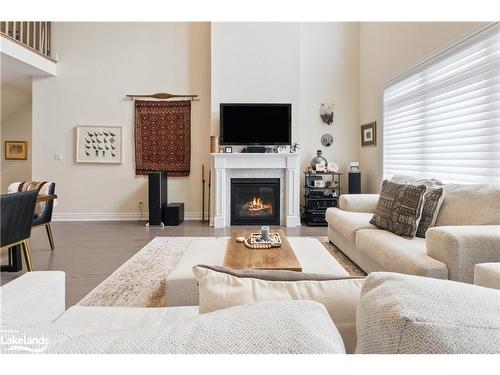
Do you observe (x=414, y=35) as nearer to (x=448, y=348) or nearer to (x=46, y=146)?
(x=448, y=348)

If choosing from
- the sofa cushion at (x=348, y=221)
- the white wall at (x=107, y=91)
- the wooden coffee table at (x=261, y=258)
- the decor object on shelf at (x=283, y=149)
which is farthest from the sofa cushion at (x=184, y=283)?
the white wall at (x=107, y=91)

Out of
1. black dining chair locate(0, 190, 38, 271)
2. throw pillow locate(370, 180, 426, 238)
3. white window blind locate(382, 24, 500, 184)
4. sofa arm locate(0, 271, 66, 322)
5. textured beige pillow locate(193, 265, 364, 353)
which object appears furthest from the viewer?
white window blind locate(382, 24, 500, 184)

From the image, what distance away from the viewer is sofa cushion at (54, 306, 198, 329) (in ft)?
3.50

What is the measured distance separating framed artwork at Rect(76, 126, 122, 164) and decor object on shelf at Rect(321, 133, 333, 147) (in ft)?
11.7

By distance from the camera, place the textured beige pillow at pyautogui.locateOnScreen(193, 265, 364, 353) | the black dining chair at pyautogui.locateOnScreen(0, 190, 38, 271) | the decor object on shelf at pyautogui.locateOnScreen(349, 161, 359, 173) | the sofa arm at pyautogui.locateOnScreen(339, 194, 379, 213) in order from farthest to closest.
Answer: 1. the decor object on shelf at pyautogui.locateOnScreen(349, 161, 359, 173)
2. the sofa arm at pyautogui.locateOnScreen(339, 194, 379, 213)
3. the black dining chair at pyautogui.locateOnScreen(0, 190, 38, 271)
4. the textured beige pillow at pyautogui.locateOnScreen(193, 265, 364, 353)

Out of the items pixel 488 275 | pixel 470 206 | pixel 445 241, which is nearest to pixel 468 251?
pixel 445 241

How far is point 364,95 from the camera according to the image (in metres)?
5.65

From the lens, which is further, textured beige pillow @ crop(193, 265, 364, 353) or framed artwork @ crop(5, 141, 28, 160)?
framed artwork @ crop(5, 141, 28, 160)

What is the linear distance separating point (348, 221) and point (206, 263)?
1.65 m

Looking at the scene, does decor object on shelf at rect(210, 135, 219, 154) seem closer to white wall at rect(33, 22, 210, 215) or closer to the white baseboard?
white wall at rect(33, 22, 210, 215)

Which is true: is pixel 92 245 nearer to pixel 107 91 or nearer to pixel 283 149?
pixel 107 91

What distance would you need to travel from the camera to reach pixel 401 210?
271 centimetres

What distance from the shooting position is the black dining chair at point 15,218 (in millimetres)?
2475

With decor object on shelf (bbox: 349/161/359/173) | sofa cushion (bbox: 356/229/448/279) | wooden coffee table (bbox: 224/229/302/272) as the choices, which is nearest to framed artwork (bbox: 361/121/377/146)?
decor object on shelf (bbox: 349/161/359/173)
